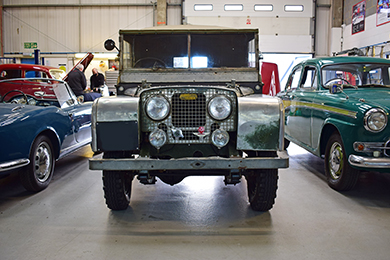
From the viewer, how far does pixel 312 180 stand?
4.79 metres

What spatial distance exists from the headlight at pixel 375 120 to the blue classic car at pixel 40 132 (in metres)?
3.83

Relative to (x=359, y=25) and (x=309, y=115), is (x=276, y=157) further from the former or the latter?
(x=359, y=25)

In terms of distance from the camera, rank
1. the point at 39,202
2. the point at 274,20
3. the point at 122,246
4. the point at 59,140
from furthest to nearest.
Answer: the point at 274,20, the point at 59,140, the point at 39,202, the point at 122,246

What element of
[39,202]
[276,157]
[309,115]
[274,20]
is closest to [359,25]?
[274,20]

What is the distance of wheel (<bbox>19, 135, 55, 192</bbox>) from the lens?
3.93 m

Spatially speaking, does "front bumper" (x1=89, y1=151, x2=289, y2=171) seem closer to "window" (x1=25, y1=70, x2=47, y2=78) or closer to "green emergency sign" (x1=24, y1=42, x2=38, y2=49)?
"window" (x1=25, y1=70, x2=47, y2=78)

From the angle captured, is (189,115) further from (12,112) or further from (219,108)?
(12,112)

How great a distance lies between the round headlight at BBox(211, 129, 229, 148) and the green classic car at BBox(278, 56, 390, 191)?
5.60ft

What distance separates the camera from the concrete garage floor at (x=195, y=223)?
2.65 meters

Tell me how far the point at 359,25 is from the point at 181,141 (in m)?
13.8

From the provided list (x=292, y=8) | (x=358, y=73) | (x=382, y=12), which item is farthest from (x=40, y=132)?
(x=292, y=8)

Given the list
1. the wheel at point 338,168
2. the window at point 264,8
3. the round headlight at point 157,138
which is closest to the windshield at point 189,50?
the round headlight at point 157,138

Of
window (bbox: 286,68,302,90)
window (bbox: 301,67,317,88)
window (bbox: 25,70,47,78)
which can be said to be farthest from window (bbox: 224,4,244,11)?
window (bbox: 301,67,317,88)

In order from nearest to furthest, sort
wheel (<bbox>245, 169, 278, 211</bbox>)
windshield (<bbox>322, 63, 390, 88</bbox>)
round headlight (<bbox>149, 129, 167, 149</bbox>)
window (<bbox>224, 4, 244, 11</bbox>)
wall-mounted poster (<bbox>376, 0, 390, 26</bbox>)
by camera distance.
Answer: round headlight (<bbox>149, 129, 167, 149</bbox>) < wheel (<bbox>245, 169, 278, 211</bbox>) < windshield (<bbox>322, 63, 390, 88</bbox>) < wall-mounted poster (<bbox>376, 0, 390, 26</bbox>) < window (<bbox>224, 4, 244, 11</bbox>)
